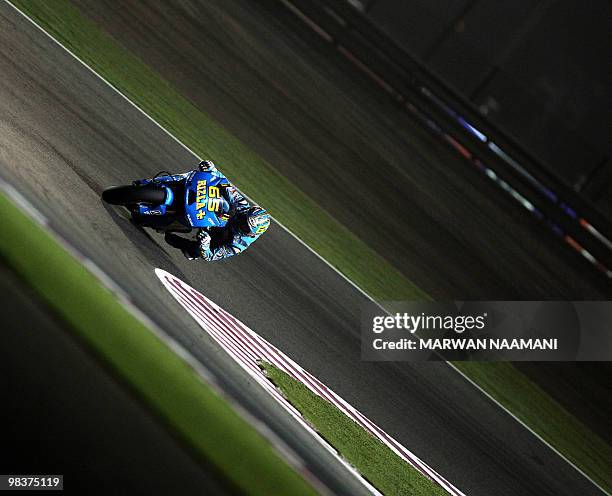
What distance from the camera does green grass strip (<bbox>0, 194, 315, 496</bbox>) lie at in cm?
450

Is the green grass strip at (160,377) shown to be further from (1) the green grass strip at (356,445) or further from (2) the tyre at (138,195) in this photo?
(1) the green grass strip at (356,445)

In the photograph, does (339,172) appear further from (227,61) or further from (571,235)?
(571,235)

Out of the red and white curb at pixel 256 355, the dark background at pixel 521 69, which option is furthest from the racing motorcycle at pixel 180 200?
the dark background at pixel 521 69

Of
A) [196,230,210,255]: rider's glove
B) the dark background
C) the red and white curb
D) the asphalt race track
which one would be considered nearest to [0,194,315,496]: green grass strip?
[196,230,210,255]: rider's glove

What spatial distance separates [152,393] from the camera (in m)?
4.59

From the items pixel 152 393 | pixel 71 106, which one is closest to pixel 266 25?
pixel 71 106

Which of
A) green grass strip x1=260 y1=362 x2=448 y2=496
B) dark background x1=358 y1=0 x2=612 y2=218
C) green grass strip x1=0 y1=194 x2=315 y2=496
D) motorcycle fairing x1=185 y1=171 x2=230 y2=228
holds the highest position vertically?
dark background x1=358 y1=0 x2=612 y2=218

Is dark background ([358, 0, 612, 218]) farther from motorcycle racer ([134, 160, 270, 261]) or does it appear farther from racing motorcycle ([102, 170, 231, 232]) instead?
racing motorcycle ([102, 170, 231, 232])

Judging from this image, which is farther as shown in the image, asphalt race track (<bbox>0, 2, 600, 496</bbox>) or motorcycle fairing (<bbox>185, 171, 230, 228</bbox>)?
asphalt race track (<bbox>0, 2, 600, 496</bbox>)

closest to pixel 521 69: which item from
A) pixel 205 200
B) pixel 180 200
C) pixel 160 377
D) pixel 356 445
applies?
pixel 205 200

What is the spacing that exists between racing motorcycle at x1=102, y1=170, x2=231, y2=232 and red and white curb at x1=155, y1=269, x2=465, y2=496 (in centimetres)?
96

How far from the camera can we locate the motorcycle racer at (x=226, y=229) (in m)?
7.91

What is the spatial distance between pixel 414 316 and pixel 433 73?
3.86 meters

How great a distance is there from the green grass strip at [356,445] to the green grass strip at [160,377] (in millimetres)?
3666
